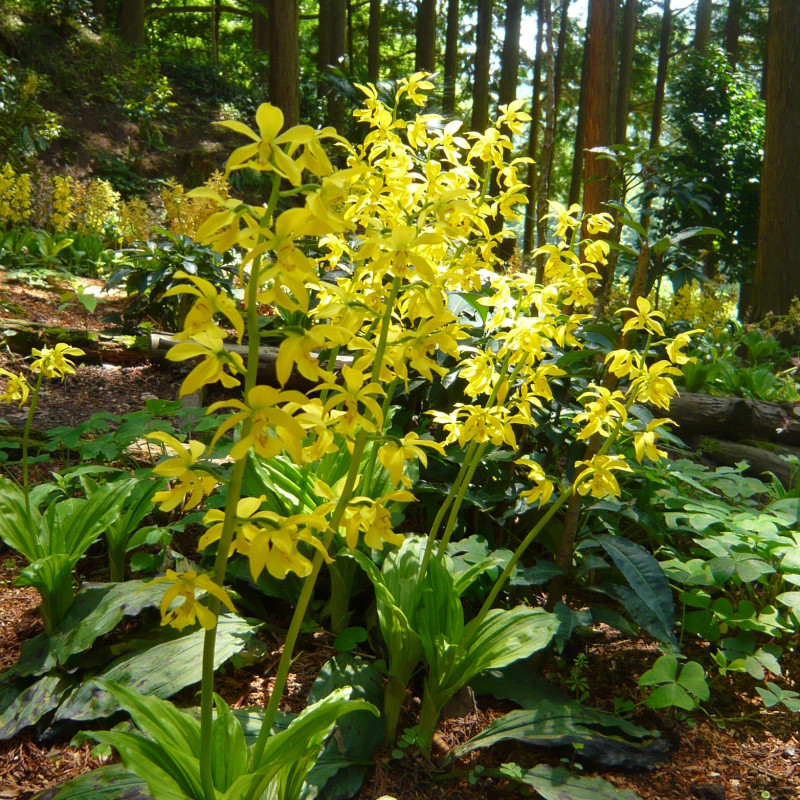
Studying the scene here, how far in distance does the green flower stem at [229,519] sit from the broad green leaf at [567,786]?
2.81ft

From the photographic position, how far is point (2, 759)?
179 cm

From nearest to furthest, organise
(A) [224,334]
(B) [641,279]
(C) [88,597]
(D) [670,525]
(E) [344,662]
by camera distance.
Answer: (A) [224,334] → (E) [344,662] → (C) [88,597] → (B) [641,279] → (D) [670,525]

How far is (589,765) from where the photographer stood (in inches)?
75.6

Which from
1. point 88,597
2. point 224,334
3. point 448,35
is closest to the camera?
Answer: point 224,334

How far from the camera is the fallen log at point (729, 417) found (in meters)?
4.76

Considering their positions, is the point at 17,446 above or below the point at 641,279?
below

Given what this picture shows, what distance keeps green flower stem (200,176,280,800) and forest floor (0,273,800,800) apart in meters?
0.64

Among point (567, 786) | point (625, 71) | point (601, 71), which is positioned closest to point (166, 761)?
point (567, 786)

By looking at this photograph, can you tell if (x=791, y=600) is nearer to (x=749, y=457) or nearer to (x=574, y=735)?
(x=574, y=735)

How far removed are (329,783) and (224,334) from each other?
1.20 metres

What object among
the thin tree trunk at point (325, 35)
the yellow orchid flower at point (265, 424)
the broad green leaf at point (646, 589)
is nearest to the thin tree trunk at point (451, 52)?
the thin tree trunk at point (325, 35)

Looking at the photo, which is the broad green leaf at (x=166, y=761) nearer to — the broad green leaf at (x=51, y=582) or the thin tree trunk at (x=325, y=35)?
the broad green leaf at (x=51, y=582)

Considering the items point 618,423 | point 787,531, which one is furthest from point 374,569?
point 787,531

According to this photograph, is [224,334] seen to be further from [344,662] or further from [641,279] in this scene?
→ [641,279]
